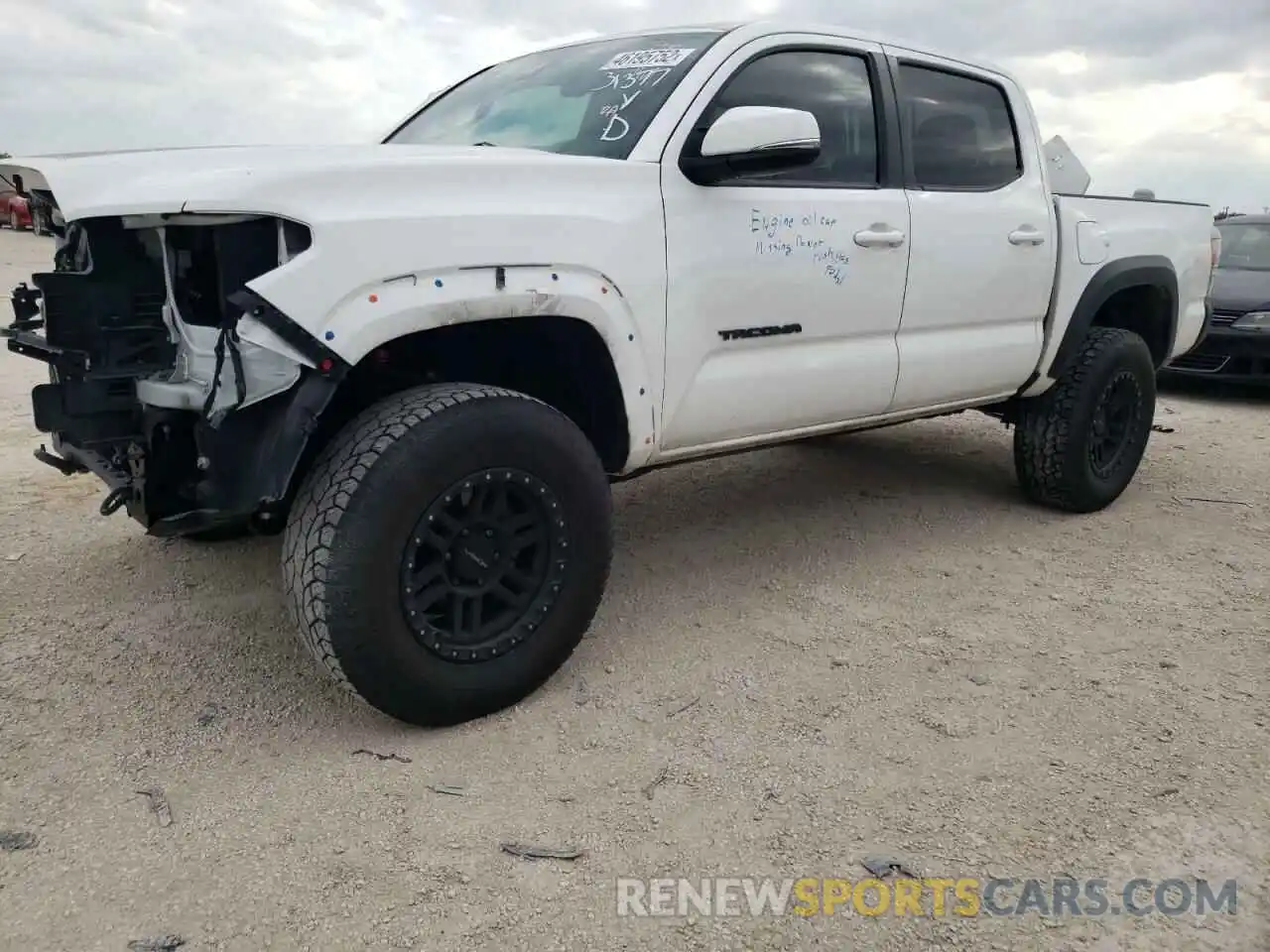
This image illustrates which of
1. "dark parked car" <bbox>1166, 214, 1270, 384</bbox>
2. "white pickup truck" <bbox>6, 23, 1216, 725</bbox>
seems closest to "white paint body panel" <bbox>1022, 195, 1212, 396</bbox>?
"white pickup truck" <bbox>6, 23, 1216, 725</bbox>

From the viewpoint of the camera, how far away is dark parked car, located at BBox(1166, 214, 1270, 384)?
789cm

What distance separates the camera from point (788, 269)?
315 centimetres

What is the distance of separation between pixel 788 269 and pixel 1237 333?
6464 millimetres

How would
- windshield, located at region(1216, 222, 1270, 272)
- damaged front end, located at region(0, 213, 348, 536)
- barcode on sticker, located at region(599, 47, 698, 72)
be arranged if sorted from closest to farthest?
damaged front end, located at region(0, 213, 348, 536) < barcode on sticker, located at region(599, 47, 698, 72) < windshield, located at region(1216, 222, 1270, 272)

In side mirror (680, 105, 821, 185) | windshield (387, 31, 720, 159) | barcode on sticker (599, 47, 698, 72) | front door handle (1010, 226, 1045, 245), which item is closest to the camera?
side mirror (680, 105, 821, 185)

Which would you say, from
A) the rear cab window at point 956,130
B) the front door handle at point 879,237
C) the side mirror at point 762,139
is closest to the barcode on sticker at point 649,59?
the side mirror at point 762,139

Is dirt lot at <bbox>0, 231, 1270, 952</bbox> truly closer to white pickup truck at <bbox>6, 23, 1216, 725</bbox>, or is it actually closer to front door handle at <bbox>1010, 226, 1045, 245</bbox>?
white pickup truck at <bbox>6, 23, 1216, 725</bbox>

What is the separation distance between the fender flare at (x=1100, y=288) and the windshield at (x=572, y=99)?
6.98ft

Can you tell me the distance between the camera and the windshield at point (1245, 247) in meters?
8.90

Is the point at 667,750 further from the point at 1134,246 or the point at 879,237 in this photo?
the point at 1134,246

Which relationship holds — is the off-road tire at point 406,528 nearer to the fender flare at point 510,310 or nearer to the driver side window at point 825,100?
the fender flare at point 510,310

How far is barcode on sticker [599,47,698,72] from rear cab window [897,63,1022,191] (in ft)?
3.18

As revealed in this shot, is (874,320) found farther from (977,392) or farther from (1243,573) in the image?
(1243,573)

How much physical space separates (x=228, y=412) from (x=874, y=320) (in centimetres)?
217
